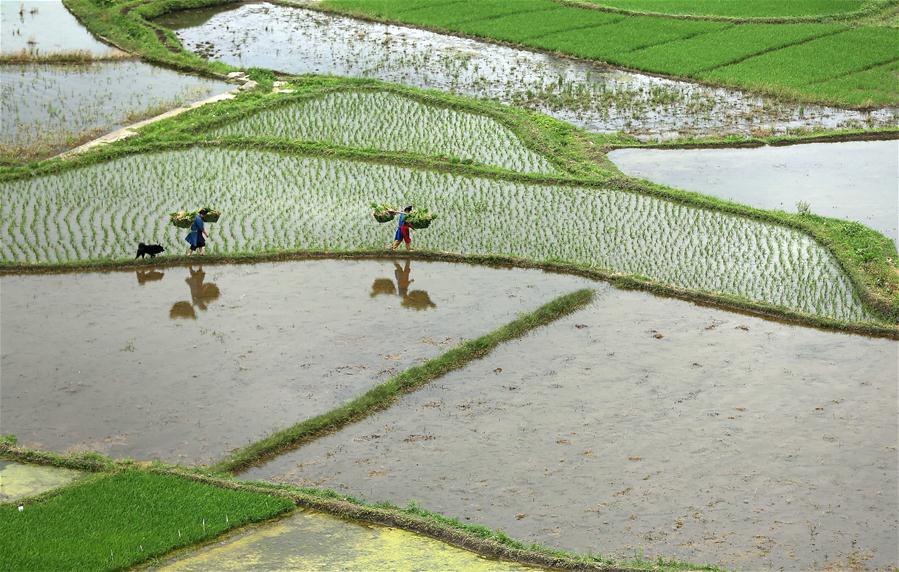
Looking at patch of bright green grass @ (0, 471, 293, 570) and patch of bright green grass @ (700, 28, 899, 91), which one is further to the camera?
patch of bright green grass @ (700, 28, 899, 91)

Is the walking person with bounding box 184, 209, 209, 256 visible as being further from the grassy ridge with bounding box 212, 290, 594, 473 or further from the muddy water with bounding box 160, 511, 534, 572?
the muddy water with bounding box 160, 511, 534, 572

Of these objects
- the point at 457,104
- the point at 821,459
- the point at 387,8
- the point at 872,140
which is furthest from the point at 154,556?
the point at 387,8

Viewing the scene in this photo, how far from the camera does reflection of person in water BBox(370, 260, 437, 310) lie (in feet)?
37.1

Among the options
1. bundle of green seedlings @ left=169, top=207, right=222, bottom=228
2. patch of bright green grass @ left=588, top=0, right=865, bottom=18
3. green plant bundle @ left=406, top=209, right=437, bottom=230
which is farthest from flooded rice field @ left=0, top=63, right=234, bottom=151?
patch of bright green grass @ left=588, top=0, right=865, bottom=18

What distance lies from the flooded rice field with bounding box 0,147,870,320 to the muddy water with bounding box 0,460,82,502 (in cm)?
397

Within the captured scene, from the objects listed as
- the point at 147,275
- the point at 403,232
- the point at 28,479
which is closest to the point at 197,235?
the point at 147,275

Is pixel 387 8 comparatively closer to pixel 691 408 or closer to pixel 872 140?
pixel 872 140

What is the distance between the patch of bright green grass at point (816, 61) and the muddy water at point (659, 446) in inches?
348

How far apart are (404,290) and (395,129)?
518 cm

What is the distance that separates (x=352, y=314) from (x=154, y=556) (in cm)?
406

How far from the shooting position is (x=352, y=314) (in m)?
11.0

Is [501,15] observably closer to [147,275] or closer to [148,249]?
[148,249]

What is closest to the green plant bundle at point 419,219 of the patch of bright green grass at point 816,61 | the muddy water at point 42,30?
the patch of bright green grass at point 816,61

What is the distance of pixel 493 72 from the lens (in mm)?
19484
